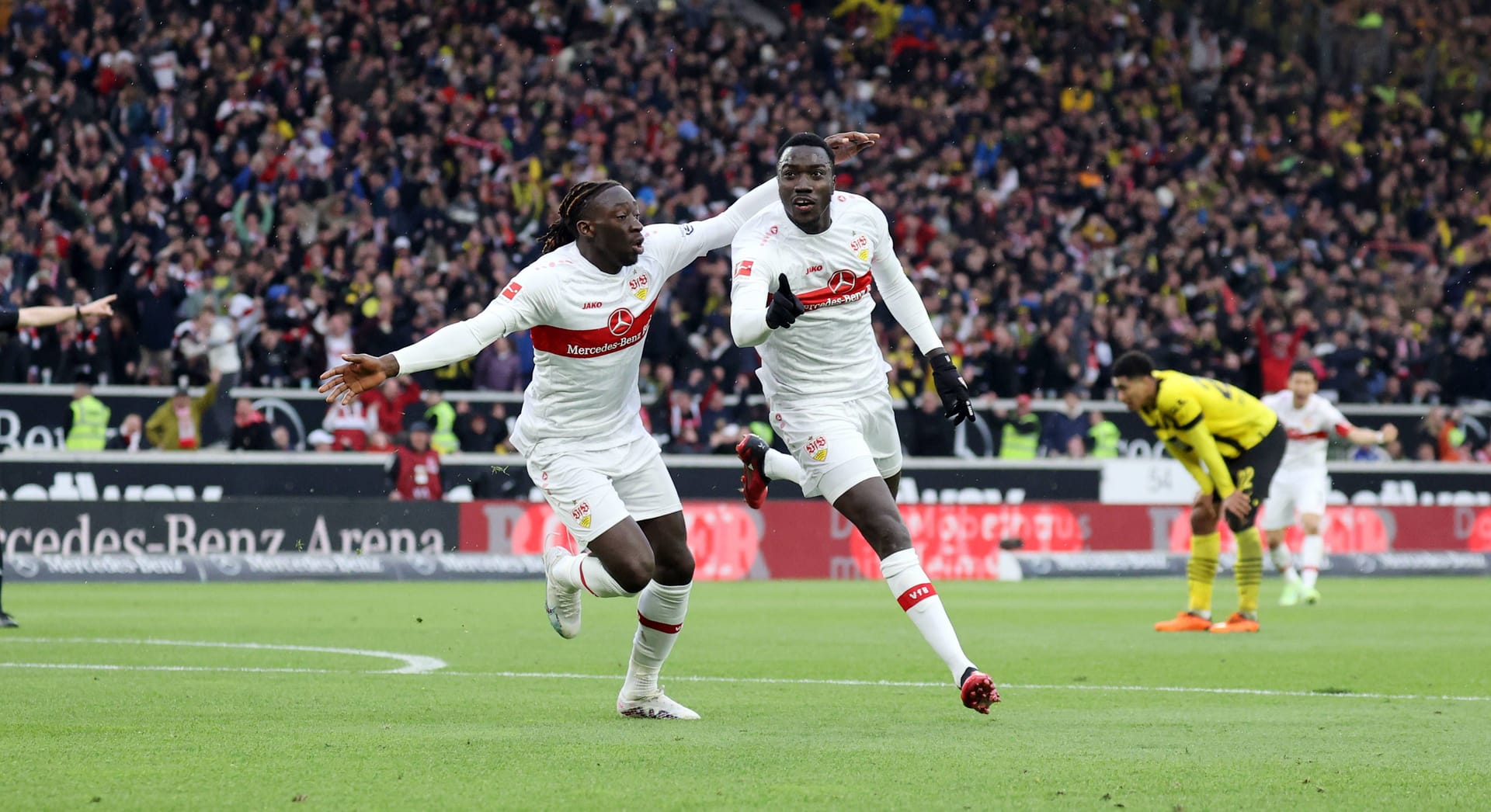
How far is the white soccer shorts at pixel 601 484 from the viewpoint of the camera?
843 cm

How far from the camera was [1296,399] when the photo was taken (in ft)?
61.7

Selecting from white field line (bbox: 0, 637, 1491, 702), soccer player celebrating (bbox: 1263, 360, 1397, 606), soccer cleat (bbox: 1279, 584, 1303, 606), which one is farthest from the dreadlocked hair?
soccer cleat (bbox: 1279, 584, 1303, 606)

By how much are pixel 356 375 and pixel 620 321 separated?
1.40 meters

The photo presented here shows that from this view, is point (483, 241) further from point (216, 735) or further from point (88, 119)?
point (216, 735)

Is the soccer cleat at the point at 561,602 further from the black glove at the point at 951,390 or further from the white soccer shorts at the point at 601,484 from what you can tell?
the black glove at the point at 951,390

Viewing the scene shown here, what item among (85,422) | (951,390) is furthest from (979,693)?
(85,422)

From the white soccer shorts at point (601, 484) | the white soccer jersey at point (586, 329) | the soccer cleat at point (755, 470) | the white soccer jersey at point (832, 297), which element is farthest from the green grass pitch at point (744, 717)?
the white soccer jersey at point (832, 297)

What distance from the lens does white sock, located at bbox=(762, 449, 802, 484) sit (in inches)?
387

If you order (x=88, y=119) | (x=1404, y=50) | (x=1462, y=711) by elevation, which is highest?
(x=1404, y=50)

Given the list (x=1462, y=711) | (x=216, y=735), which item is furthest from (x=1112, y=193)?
(x=216, y=735)

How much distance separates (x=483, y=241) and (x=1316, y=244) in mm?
14170

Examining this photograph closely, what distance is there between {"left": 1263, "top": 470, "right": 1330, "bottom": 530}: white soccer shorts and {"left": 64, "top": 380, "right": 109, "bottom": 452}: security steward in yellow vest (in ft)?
41.4

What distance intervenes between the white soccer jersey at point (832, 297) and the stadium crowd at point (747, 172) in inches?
549

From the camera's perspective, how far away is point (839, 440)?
29.4ft
